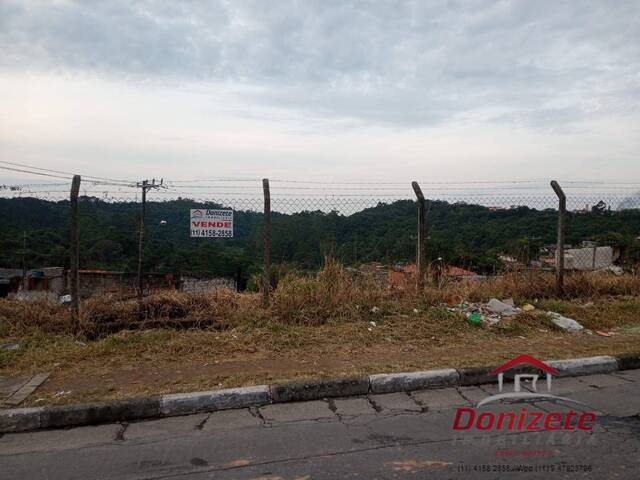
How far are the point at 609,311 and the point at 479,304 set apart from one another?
83.4 inches

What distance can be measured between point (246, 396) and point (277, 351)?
4.76 ft

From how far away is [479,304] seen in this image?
7.91m

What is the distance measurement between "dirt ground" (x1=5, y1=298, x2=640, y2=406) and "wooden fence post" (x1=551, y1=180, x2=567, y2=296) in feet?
4.31

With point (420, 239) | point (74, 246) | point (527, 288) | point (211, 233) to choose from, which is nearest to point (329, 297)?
point (420, 239)

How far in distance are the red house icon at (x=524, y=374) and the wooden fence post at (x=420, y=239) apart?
8.96 feet

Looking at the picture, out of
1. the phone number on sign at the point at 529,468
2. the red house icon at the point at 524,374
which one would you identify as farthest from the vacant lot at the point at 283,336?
the phone number on sign at the point at 529,468

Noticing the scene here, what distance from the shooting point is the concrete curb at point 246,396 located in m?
3.79

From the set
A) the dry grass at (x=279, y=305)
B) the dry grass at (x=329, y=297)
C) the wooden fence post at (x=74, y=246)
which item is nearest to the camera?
the wooden fence post at (x=74, y=246)

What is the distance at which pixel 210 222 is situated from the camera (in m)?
7.12

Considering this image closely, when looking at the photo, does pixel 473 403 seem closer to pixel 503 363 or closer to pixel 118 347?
pixel 503 363

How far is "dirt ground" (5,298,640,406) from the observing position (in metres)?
4.57

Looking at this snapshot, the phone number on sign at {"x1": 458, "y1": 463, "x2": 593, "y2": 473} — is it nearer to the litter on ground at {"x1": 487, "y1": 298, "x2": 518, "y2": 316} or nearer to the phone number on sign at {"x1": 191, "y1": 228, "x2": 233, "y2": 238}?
the litter on ground at {"x1": 487, "y1": 298, "x2": 518, "y2": 316}

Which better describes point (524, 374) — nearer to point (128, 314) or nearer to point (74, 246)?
point (128, 314)

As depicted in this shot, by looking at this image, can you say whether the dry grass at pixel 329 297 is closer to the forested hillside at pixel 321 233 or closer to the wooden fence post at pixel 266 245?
the wooden fence post at pixel 266 245
